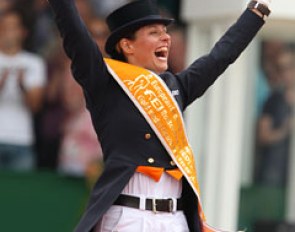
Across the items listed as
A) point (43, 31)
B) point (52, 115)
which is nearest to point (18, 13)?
point (43, 31)

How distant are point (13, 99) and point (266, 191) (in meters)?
2.54

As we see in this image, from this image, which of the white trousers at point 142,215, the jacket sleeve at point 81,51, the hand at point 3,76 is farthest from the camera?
the hand at point 3,76

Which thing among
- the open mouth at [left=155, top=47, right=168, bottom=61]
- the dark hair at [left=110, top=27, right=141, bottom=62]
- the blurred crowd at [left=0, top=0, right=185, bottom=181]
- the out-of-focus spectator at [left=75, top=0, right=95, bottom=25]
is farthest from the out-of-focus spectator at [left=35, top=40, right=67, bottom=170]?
the open mouth at [left=155, top=47, right=168, bottom=61]

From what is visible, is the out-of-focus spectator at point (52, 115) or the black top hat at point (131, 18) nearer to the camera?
the black top hat at point (131, 18)

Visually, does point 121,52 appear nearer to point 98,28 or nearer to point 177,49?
point 98,28

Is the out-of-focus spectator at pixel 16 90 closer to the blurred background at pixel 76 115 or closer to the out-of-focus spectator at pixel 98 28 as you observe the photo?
the blurred background at pixel 76 115

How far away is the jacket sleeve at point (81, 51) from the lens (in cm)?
429

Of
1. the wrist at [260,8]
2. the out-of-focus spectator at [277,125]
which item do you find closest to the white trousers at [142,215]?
the wrist at [260,8]

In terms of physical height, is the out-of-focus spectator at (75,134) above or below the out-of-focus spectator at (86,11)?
below

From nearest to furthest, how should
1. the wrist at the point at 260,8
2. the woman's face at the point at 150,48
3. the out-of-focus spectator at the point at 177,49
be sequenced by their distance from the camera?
the woman's face at the point at 150,48 < the wrist at the point at 260,8 < the out-of-focus spectator at the point at 177,49

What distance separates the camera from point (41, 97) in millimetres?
8469

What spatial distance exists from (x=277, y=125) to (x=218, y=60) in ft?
15.2

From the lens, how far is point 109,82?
4.63 metres

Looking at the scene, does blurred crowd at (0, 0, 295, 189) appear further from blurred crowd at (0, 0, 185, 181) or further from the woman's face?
the woman's face
